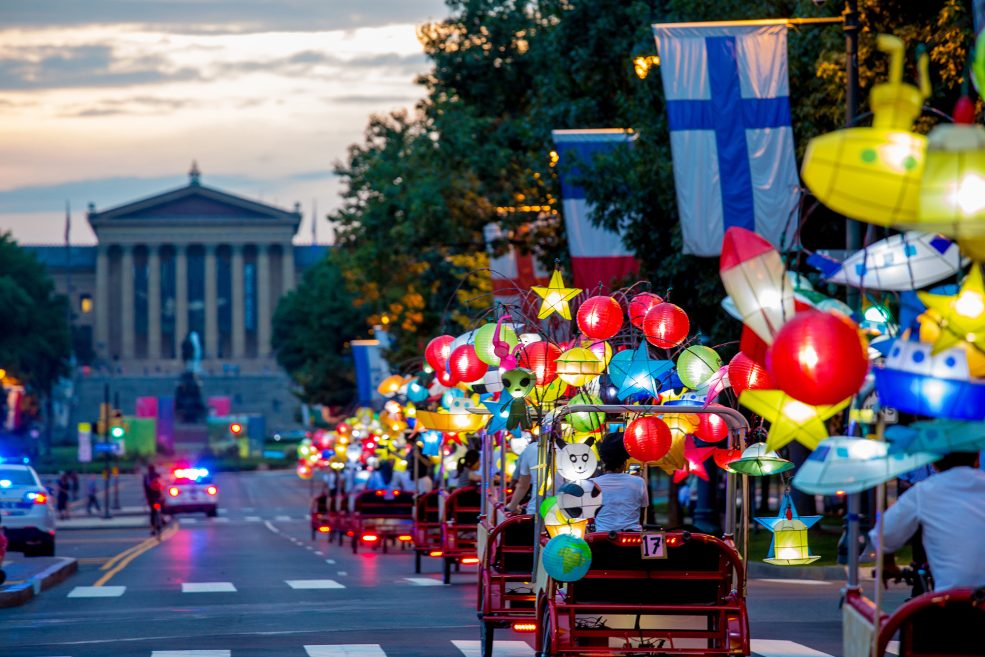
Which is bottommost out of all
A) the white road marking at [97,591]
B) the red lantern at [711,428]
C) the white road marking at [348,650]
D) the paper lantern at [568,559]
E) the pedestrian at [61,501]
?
the pedestrian at [61,501]

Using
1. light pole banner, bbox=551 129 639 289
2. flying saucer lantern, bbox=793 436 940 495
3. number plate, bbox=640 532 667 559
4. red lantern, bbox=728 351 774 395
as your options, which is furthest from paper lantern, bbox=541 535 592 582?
light pole banner, bbox=551 129 639 289

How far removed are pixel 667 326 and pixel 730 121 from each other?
28.4ft

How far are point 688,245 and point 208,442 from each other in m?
98.7

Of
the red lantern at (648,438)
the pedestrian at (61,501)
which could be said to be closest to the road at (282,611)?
the red lantern at (648,438)

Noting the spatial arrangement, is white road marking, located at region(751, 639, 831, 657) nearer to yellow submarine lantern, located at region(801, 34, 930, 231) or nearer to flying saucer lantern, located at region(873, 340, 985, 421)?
flying saucer lantern, located at region(873, 340, 985, 421)

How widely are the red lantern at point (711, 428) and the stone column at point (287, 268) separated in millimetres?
153781

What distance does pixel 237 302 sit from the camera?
169 m

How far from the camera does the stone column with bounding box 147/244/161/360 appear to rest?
167m

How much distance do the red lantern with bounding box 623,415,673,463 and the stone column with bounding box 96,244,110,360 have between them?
157347 mm

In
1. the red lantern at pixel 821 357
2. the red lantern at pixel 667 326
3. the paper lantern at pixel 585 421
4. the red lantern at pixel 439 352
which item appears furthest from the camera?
the red lantern at pixel 439 352

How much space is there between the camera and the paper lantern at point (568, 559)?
36.9ft

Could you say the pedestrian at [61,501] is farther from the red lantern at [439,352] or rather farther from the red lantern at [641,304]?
the red lantern at [641,304]

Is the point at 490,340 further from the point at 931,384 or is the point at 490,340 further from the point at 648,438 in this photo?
the point at 931,384

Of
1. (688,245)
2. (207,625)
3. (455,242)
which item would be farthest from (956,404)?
(455,242)
